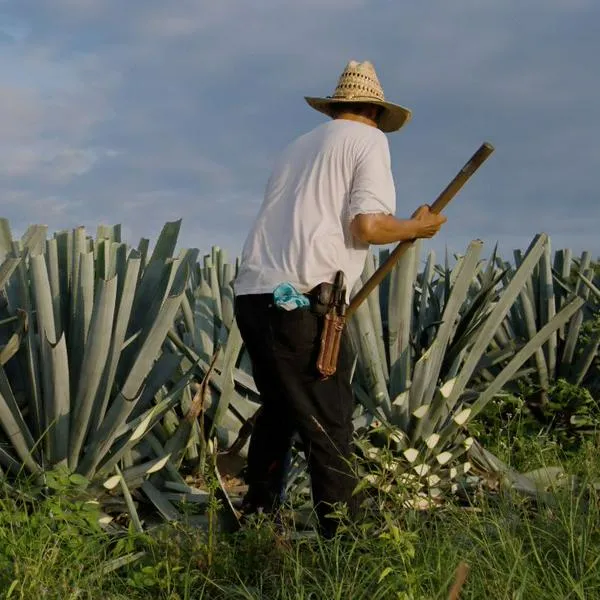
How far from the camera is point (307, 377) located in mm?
4238

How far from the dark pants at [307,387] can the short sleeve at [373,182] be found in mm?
448

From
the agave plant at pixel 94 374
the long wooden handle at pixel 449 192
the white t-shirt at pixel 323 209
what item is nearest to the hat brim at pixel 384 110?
the white t-shirt at pixel 323 209

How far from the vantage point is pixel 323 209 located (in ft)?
14.0

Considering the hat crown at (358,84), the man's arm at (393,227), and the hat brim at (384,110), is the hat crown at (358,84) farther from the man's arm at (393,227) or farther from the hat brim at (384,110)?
the man's arm at (393,227)

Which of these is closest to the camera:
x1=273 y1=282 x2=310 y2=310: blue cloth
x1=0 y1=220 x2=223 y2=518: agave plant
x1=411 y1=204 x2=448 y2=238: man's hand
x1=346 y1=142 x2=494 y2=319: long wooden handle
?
x1=273 y1=282 x2=310 y2=310: blue cloth

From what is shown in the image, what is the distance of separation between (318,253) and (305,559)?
43.9 inches

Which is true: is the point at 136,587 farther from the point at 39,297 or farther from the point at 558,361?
the point at 558,361

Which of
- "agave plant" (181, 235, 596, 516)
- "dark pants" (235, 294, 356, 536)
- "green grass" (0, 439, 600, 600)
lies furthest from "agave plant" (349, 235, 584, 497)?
"green grass" (0, 439, 600, 600)

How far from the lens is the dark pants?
13.8 ft

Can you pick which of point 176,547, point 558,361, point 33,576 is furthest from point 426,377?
point 558,361

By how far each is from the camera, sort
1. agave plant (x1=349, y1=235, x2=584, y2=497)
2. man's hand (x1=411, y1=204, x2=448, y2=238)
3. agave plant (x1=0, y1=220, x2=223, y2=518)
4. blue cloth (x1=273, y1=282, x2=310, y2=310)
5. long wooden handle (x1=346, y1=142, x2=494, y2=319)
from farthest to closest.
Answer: agave plant (x1=349, y1=235, x2=584, y2=497) → agave plant (x1=0, y1=220, x2=223, y2=518) → long wooden handle (x1=346, y1=142, x2=494, y2=319) → man's hand (x1=411, y1=204, x2=448, y2=238) → blue cloth (x1=273, y1=282, x2=310, y2=310)

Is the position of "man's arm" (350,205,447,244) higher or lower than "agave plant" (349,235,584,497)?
higher

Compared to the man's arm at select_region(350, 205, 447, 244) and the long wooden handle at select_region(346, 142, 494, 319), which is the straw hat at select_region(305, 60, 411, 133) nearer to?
the long wooden handle at select_region(346, 142, 494, 319)

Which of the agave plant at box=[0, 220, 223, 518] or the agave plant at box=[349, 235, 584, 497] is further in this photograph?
the agave plant at box=[349, 235, 584, 497]
